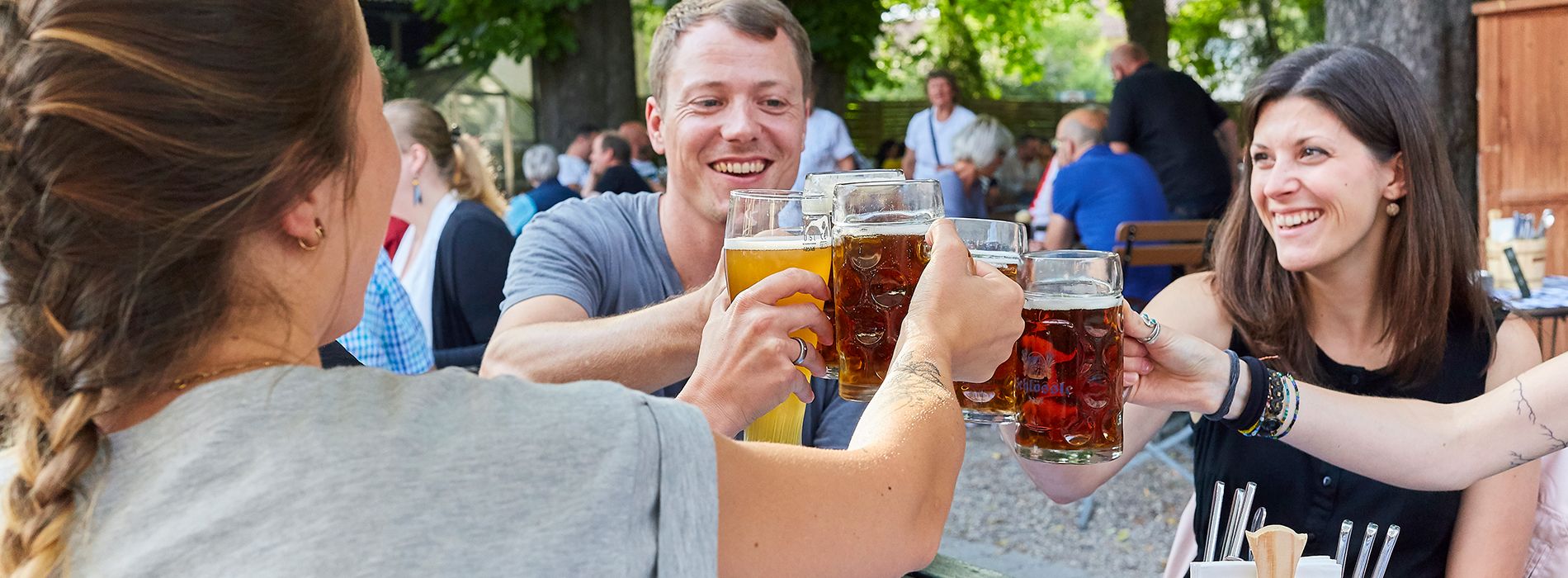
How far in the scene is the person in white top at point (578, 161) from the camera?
9148mm

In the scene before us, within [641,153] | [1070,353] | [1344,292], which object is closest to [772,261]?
[1070,353]

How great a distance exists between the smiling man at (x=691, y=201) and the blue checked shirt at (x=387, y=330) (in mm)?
1003

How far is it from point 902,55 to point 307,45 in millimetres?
18571

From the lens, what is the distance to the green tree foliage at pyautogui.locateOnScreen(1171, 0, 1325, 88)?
22.7 meters

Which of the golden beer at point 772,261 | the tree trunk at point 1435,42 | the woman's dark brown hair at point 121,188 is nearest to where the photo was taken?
the woman's dark brown hair at point 121,188

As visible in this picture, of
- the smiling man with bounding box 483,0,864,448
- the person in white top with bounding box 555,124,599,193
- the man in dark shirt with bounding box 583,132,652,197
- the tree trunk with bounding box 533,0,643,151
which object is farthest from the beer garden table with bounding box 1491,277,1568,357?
the tree trunk with bounding box 533,0,643,151

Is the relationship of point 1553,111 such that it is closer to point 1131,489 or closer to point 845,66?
point 1131,489

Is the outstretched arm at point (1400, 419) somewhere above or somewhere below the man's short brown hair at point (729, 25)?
below

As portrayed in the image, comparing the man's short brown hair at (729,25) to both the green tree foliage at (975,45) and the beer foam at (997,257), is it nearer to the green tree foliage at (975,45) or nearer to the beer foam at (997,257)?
the beer foam at (997,257)

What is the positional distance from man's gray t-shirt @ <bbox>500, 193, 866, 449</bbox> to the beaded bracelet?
706mm

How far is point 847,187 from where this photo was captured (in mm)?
1450

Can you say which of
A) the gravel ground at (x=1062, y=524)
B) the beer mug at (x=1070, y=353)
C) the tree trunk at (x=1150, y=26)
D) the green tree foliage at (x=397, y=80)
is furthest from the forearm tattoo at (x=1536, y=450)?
the tree trunk at (x=1150, y=26)

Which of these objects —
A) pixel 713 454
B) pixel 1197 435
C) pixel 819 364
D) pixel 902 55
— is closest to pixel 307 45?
pixel 713 454

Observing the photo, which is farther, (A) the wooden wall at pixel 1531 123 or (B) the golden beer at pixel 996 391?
(A) the wooden wall at pixel 1531 123
